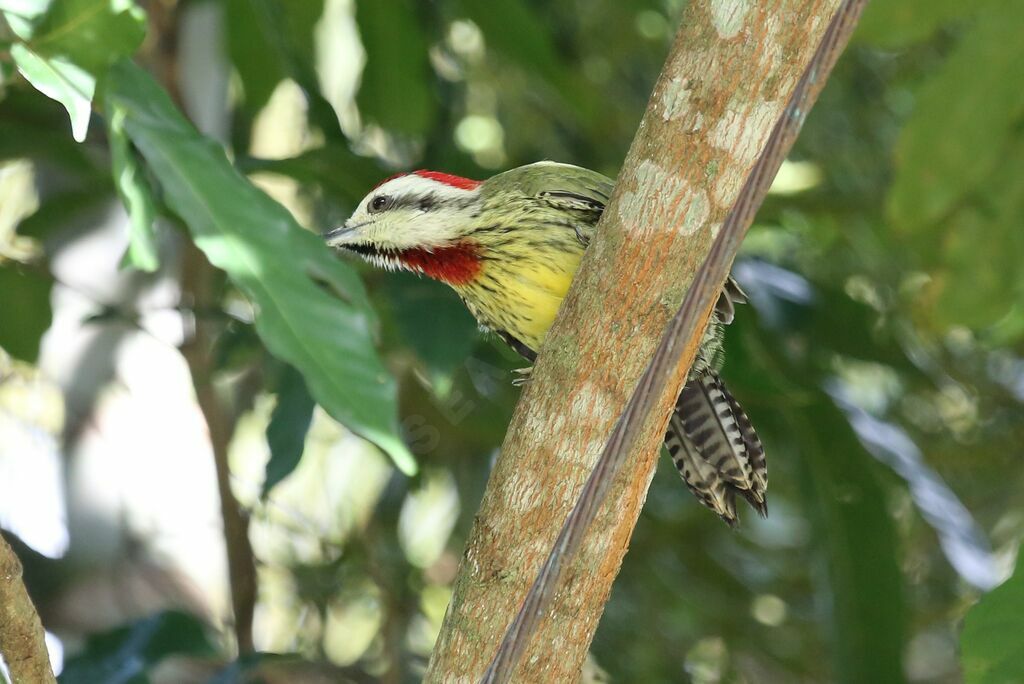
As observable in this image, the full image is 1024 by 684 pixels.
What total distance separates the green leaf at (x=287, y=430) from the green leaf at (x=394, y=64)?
1164 mm

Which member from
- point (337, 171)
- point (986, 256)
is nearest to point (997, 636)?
point (986, 256)

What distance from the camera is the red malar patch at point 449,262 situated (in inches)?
118

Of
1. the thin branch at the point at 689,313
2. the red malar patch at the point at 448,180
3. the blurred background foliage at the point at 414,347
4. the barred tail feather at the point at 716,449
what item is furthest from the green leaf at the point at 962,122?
the thin branch at the point at 689,313

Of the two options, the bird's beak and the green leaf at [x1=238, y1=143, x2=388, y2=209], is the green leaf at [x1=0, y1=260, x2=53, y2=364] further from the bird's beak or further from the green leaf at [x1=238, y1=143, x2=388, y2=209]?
the bird's beak

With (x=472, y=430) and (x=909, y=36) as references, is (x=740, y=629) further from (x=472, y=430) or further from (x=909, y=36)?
(x=909, y=36)

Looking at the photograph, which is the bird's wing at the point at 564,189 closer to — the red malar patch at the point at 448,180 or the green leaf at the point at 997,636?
the red malar patch at the point at 448,180

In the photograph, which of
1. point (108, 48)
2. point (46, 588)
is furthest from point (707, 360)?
point (46, 588)

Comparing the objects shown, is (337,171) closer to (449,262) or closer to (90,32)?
(449,262)

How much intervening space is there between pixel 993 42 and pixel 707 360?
3.39ft

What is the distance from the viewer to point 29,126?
354 cm

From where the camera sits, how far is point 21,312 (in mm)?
3246

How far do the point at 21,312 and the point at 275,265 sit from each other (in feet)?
4.47

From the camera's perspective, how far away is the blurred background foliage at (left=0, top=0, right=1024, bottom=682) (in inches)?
88.7

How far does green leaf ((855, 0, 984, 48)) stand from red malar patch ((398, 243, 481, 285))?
44.5 inches
